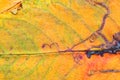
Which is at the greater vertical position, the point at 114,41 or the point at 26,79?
the point at 114,41

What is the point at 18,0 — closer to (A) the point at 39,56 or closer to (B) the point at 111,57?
(A) the point at 39,56

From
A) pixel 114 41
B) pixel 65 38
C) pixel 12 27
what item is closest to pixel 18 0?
pixel 12 27

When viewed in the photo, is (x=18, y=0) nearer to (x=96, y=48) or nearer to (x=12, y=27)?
(x=12, y=27)

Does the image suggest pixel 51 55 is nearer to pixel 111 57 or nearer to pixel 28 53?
pixel 28 53

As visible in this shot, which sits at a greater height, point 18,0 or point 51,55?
point 18,0

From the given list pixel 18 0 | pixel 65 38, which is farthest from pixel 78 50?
pixel 18 0

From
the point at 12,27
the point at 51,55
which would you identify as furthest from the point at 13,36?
the point at 51,55
